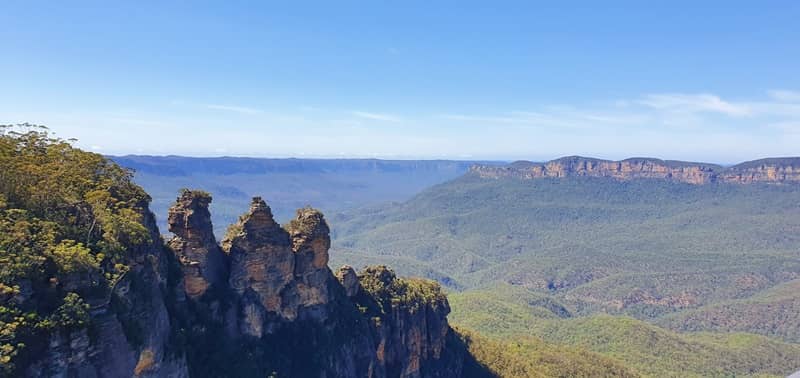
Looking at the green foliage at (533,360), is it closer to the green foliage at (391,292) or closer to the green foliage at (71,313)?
the green foliage at (391,292)

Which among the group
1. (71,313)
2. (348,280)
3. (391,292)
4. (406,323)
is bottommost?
(406,323)

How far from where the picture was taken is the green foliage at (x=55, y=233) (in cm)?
2188

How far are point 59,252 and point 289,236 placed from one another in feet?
74.0

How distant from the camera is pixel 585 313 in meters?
190

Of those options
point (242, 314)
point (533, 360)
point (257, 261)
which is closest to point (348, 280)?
point (257, 261)

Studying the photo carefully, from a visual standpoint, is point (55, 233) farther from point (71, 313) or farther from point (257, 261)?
point (257, 261)

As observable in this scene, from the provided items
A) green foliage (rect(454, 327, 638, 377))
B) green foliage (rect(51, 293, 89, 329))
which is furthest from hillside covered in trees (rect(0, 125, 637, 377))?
green foliage (rect(454, 327, 638, 377))

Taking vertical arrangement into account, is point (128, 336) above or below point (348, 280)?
above


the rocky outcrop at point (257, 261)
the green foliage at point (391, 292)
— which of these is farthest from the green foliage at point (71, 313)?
the green foliage at point (391, 292)

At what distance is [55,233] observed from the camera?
25688 millimetres

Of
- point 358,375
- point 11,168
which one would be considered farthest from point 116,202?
point 358,375

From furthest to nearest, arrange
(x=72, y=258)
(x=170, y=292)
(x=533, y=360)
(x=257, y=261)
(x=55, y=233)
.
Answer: (x=533, y=360) < (x=257, y=261) < (x=170, y=292) < (x=55, y=233) < (x=72, y=258)

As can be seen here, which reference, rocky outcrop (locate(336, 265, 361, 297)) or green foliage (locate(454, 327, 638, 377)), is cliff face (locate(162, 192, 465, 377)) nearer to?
rocky outcrop (locate(336, 265, 361, 297))

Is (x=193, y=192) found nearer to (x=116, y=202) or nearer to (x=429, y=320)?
(x=116, y=202)
